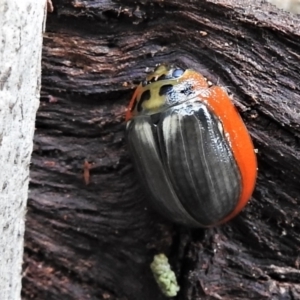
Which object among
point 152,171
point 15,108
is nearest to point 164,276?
point 152,171

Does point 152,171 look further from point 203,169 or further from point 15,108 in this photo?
point 15,108

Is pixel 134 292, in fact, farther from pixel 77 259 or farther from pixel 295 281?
pixel 295 281

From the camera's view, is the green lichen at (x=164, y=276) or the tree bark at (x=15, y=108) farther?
the green lichen at (x=164, y=276)

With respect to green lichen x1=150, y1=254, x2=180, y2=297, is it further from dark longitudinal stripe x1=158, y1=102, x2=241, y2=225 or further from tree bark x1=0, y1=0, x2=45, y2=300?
tree bark x1=0, y1=0, x2=45, y2=300

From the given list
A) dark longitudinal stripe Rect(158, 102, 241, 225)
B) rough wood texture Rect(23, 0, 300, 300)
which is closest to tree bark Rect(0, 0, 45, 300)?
rough wood texture Rect(23, 0, 300, 300)

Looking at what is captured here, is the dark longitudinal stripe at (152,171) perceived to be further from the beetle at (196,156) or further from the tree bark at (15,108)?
the tree bark at (15,108)

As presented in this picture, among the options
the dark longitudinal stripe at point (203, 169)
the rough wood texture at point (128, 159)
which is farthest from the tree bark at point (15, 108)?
the dark longitudinal stripe at point (203, 169)
